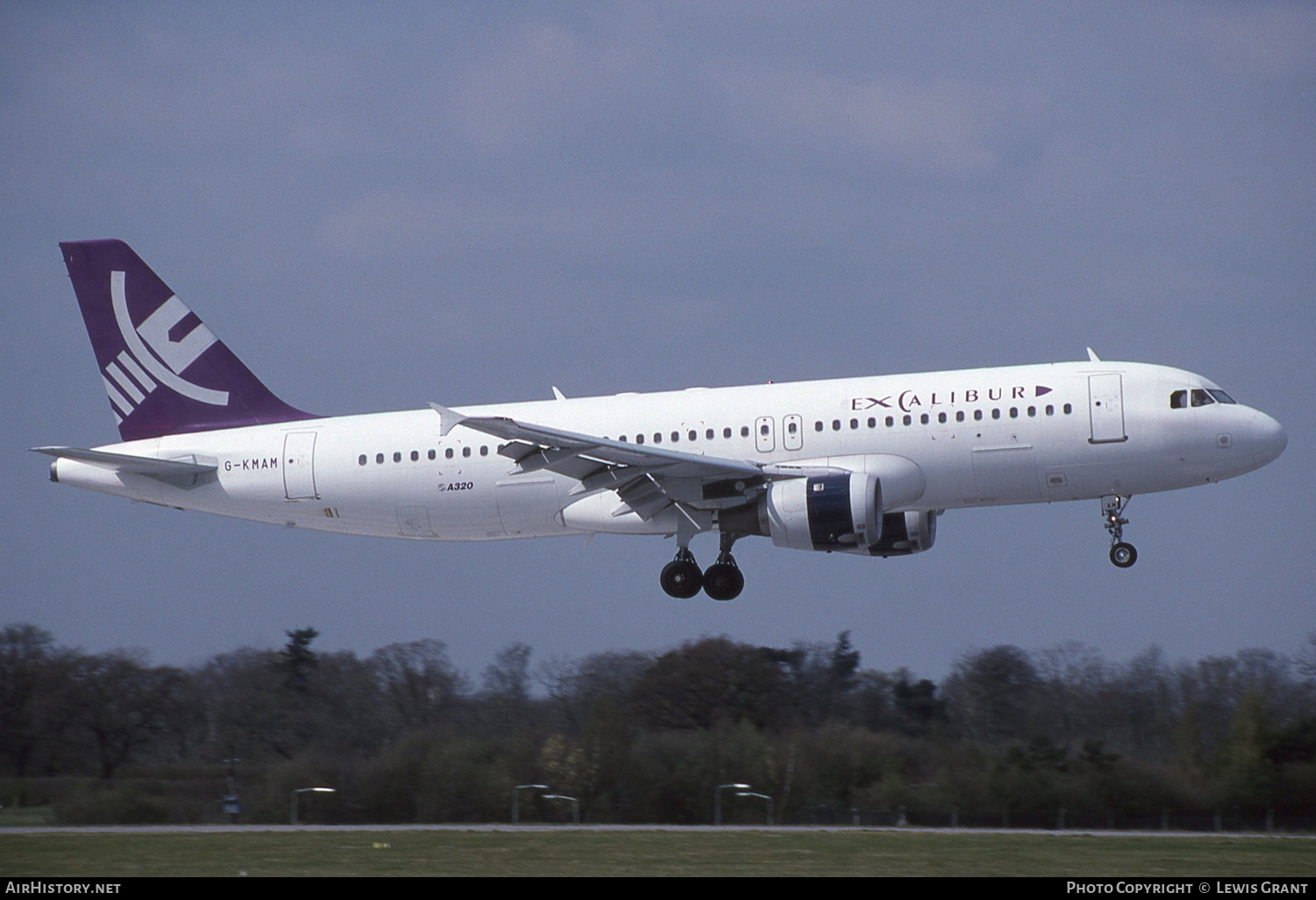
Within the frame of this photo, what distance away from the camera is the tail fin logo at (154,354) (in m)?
39.0

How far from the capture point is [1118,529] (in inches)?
1309

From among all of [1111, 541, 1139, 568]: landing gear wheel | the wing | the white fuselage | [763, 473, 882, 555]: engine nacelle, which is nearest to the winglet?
the wing

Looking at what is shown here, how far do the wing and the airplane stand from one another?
5cm

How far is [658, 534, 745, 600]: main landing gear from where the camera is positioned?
35.2 metres

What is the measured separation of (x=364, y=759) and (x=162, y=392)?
13.7 metres

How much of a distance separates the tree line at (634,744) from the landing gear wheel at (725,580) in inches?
445

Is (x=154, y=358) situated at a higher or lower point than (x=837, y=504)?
higher

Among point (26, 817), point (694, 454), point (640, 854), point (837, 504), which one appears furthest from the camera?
point (26, 817)

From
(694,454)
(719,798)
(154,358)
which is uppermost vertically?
(154,358)

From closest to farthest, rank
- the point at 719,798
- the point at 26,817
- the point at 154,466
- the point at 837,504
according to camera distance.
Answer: the point at 837,504 → the point at 154,466 → the point at 26,817 → the point at 719,798

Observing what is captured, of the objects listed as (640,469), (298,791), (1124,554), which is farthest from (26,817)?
(1124,554)

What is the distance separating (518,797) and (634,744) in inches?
235

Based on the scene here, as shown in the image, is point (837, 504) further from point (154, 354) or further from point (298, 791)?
point (298, 791)

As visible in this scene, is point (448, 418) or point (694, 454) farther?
point (694, 454)
